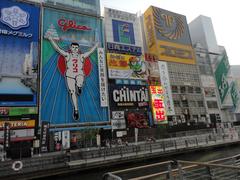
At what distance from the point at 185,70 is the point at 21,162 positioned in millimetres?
45222

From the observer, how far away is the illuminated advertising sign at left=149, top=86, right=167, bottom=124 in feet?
137

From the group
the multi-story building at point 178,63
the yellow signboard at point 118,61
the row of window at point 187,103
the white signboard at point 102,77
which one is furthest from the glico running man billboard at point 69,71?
the row of window at point 187,103

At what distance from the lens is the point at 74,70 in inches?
1444

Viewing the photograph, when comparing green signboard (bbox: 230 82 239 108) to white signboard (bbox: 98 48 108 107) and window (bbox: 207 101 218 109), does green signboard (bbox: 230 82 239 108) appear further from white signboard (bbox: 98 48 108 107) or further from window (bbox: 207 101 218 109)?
white signboard (bbox: 98 48 108 107)

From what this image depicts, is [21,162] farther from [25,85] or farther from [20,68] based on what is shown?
[20,68]

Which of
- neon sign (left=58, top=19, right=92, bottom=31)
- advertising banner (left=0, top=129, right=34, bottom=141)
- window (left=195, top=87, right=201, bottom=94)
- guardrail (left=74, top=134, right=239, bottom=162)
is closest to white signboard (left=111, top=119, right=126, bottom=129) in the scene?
guardrail (left=74, top=134, right=239, bottom=162)

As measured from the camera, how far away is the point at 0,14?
3325 cm

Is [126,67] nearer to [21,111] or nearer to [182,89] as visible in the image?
[182,89]

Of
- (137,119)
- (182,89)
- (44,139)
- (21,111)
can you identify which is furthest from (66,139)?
(182,89)

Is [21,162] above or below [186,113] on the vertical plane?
below

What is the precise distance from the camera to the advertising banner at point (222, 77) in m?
57.3

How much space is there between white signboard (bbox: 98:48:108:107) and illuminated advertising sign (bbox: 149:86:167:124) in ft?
37.1

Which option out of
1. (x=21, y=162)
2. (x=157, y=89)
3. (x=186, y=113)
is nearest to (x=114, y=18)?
(x=157, y=89)

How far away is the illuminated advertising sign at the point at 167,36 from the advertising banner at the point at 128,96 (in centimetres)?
1166
